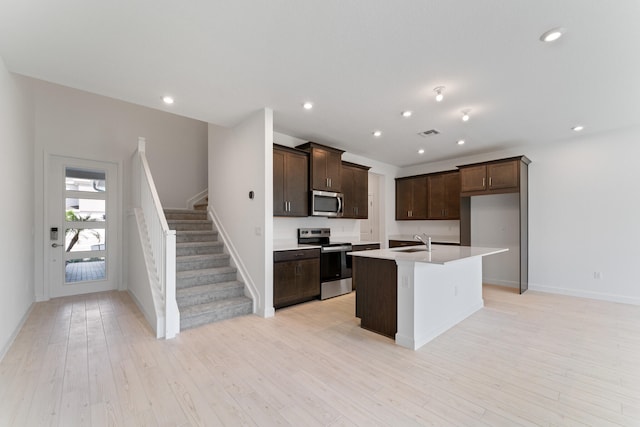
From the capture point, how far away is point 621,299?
438cm

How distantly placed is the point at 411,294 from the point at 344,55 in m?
2.39

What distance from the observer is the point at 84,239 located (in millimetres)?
4832

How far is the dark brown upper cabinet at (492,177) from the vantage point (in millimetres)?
5004

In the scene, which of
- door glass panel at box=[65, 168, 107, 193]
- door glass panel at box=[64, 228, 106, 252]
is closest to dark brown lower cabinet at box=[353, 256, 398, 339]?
door glass panel at box=[64, 228, 106, 252]

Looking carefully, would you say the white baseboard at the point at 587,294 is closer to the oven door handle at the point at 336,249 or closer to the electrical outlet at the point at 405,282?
the oven door handle at the point at 336,249

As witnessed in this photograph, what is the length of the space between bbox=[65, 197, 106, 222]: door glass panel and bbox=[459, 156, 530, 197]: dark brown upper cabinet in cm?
687

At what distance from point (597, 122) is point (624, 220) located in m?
1.64

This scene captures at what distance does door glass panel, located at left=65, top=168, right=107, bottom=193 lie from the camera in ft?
15.6

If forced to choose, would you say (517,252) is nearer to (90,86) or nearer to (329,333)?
(329,333)

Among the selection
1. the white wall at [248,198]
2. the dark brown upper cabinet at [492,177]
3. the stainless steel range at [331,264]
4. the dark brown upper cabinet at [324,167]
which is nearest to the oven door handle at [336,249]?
the stainless steel range at [331,264]

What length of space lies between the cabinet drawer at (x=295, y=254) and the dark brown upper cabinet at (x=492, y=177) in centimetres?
335

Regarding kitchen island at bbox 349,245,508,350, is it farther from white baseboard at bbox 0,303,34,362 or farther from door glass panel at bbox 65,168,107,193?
door glass panel at bbox 65,168,107,193

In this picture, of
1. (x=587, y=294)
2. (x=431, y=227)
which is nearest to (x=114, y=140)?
(x=431, y=227)

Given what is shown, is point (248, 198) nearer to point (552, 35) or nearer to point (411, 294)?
point (411, 294)
